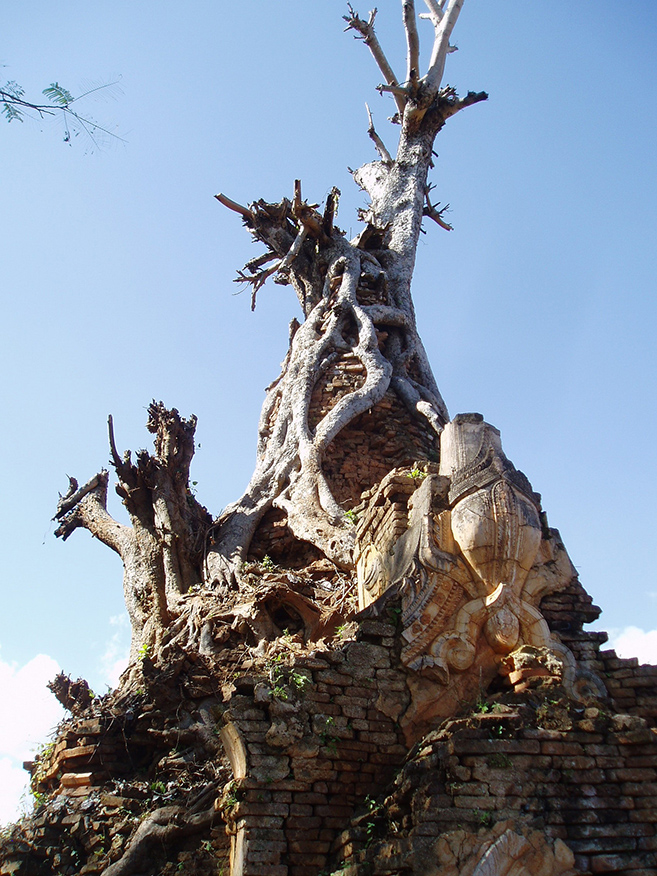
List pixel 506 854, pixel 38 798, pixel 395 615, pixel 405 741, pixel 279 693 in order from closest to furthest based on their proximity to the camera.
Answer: pixel 506 854 → pixel 279 693 → pixel 405 741 → pixel 395 615 → pixel 38 798

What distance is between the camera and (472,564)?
19.9ft

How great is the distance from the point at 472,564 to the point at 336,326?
6.67 metres

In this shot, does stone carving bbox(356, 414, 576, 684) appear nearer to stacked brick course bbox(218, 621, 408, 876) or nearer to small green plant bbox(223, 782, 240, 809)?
stacked brick course bbox(218, 621, 408, 876)

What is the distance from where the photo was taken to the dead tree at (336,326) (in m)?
10.1

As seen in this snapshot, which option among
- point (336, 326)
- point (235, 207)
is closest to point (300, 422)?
point (336, 326)

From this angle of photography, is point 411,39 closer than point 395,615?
No

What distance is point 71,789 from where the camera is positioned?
7254mm

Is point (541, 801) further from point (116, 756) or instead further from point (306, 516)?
point (306, 516)

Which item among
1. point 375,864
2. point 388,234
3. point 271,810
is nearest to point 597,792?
point 375,864

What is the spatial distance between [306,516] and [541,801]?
17.4ft

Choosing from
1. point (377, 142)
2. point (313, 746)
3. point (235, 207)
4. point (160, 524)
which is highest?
point (377, 142)

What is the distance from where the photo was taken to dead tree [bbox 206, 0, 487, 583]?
10133 millimetres

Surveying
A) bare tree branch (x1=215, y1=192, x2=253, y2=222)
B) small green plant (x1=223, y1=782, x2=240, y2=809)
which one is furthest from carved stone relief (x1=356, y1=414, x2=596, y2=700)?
bare tree branch (x1=215, y1=192, x2=253, y2=222)

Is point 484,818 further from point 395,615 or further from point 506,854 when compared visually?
point 395,615
